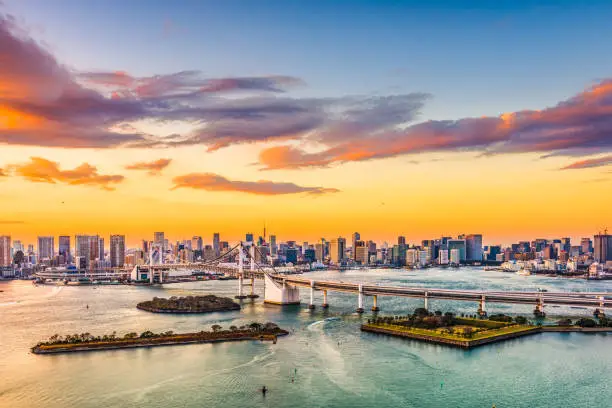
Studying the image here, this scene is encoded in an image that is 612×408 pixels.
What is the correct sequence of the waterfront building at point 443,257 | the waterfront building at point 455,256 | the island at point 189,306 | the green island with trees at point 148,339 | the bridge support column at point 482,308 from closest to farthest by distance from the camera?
the green island with trees at point 148,339
the bridge support column at point 482,308
the island at point 189,306
the waterfront building at point 443,257
the waterfront building at point 455,256

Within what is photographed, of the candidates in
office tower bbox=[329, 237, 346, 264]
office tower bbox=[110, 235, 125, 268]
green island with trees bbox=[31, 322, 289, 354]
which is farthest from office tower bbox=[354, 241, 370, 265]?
green island with trees bbox=[31, 322, 289, 354]

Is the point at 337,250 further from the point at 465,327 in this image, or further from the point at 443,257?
the point at 465,327

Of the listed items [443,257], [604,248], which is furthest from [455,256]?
[604,248]

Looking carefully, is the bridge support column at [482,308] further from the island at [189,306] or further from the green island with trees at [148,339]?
the island at [189,306]

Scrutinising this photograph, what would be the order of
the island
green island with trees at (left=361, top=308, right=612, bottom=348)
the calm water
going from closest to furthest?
the calm water → green island with trees at (left=361, top=308, right=612, bottom=348) → the island

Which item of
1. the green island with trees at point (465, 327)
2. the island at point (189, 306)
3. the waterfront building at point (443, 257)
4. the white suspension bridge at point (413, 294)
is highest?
the white suspension bridge at point (413, 294)

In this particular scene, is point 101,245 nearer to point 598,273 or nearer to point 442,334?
point 598,273

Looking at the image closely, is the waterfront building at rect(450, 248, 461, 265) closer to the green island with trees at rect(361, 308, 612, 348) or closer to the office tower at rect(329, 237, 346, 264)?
the office tower at rect(329, 237, 346, 264)

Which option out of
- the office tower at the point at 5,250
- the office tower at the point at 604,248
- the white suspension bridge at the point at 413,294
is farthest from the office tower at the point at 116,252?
Answer: the office tower at the point at 604,248
